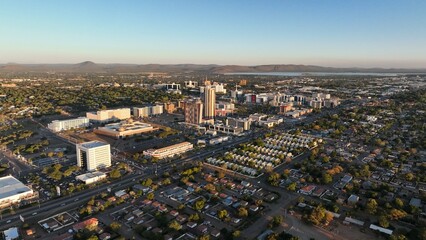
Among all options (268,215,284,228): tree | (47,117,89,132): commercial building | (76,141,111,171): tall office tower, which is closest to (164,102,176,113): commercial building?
(47,117,89,132): commercial building

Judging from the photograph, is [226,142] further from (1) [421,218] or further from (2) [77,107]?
(2) [77,107]

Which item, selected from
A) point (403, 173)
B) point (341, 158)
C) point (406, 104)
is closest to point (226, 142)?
point (341, 158)

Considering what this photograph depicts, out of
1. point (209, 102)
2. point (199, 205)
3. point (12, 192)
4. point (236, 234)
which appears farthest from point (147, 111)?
point (236, 234)

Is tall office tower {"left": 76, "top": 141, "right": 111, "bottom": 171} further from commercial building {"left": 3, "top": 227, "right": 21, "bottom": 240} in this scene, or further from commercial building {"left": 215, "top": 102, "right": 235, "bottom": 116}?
commercial building {"left": 215, "top": 102, "right": 235, "bottom": 116}

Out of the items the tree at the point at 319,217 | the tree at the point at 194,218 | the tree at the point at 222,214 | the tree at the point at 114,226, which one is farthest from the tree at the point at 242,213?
the tree at the point at 114,226

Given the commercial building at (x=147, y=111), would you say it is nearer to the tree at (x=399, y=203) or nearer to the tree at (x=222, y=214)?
the tree at (x=222, y=214)

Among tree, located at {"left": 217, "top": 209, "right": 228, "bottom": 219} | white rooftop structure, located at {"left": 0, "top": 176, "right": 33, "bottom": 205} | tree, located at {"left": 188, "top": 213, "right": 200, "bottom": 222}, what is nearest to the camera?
tree, located at {"left": 188, "top": 213, "right": 200, "bottom": 222}
